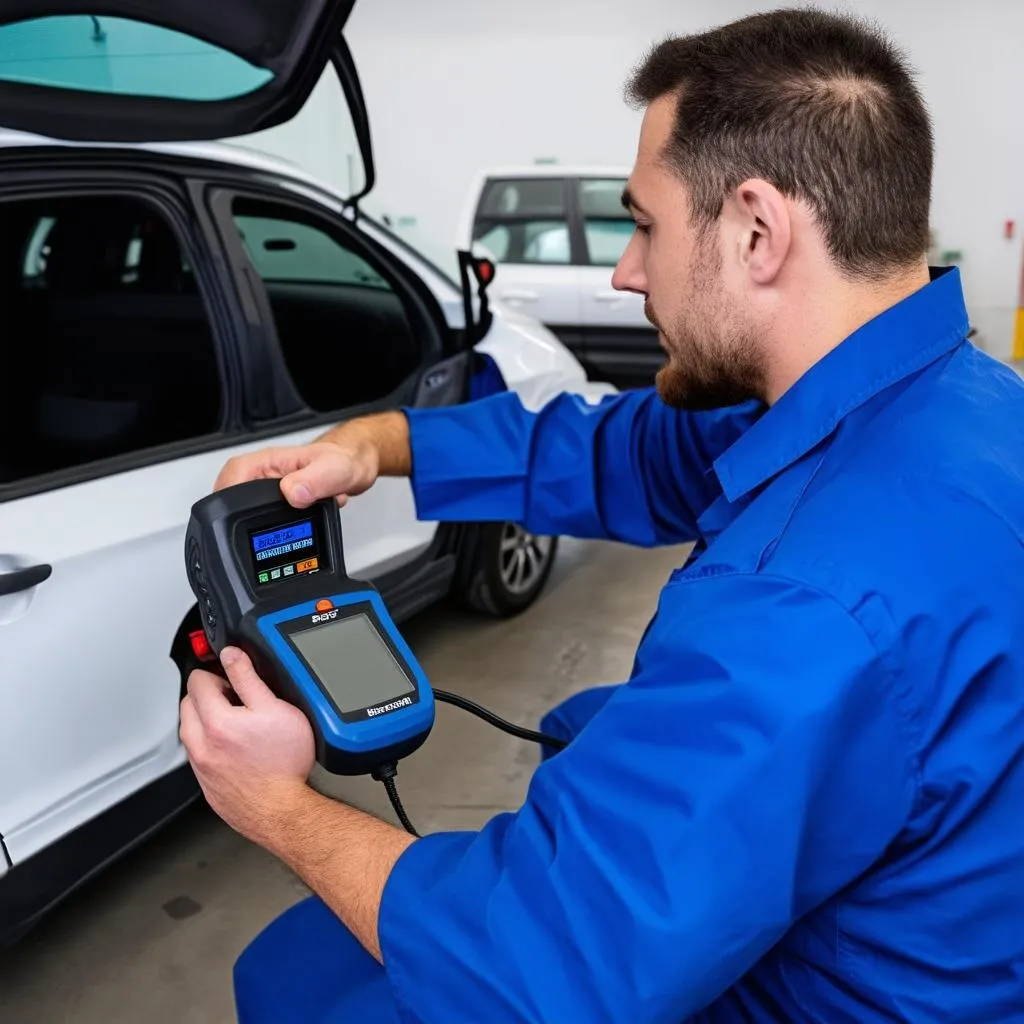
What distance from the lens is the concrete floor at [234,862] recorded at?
1818 millimetres

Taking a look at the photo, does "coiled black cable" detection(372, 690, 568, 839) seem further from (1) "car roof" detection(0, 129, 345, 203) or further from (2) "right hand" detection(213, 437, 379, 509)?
(1) "car roof" detection(0, 129, 345, 203)

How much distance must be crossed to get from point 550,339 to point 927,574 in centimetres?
254

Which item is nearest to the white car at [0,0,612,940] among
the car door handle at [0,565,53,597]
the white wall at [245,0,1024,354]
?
the car door handle at [0,565,53,597]

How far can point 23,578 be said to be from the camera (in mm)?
1463

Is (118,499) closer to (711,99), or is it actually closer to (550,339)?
(711,99)

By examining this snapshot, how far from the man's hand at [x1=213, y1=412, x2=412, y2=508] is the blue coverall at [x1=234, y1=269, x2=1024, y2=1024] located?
537 mm

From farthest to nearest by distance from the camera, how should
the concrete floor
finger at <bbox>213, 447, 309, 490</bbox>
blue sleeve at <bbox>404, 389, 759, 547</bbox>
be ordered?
the concrete floor < blue sleeve at <bbox>404, 389, 759, 547</bbox> < finger at <bbox>213, 447, 309, 490</bbox>

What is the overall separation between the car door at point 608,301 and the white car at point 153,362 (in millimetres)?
2567

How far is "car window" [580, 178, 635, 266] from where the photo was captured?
5.65 meters

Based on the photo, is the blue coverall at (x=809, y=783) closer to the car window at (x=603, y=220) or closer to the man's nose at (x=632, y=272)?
the man's nose at (x=632, y=272)

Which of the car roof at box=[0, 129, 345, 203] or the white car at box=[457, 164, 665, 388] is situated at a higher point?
the car roof at box=[0, 129, 345, 203]

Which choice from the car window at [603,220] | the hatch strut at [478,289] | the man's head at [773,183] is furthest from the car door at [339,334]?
the car window at [603,220]

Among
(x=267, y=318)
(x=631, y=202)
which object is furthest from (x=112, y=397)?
(x=631, y=202)

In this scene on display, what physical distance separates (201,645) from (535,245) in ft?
16.0
